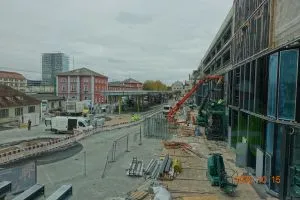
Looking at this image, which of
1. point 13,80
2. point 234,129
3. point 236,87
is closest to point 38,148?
point 234,129

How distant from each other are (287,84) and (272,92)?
62.7 inches

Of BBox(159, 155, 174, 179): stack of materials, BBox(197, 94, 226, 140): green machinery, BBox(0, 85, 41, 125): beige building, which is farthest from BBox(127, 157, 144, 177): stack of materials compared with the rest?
BBox(0, 85, 41, 125): beige building

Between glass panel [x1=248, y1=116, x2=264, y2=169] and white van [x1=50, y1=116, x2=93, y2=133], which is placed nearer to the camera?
glass panel [x1=248, y1=116, x2=264, y2=169]

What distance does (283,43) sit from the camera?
14078 millimetres

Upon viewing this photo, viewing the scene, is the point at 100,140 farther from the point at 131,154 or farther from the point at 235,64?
the point at 235,64

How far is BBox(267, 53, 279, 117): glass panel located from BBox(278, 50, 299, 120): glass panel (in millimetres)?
595

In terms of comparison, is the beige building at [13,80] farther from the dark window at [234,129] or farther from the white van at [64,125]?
the dark window at [234,129]

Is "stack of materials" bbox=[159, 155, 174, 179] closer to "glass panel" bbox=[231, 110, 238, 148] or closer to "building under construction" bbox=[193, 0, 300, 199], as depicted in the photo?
"building under construction" bbox=[193, 0, 300, 199]

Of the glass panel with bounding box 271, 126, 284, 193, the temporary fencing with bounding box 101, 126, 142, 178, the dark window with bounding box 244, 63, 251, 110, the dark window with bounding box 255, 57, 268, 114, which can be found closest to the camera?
the glass panel with bounding box 271, 126, 284, 193

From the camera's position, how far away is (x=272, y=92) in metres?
15.3

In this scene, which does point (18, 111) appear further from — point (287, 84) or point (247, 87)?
point (287, 84)

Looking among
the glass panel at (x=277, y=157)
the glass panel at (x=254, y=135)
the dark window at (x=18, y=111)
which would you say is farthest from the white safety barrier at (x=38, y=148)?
the dark window at (x=18, y=111)

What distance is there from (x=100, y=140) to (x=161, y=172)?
45.8 ft

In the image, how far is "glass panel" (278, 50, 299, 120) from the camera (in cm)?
1328
